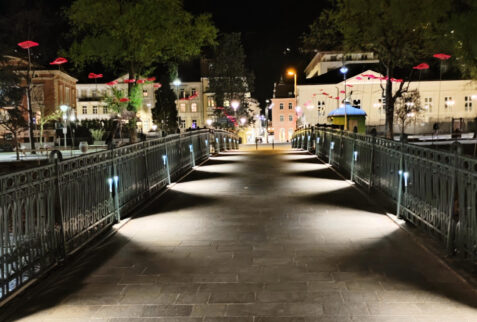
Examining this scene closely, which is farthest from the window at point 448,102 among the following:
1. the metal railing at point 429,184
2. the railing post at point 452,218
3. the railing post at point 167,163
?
the railing post at point 452,218

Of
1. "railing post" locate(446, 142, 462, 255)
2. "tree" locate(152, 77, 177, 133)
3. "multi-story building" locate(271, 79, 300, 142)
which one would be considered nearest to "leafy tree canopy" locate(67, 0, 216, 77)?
"railing post" locate(446, 142, 462, 255)

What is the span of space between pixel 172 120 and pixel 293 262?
77.9 metres

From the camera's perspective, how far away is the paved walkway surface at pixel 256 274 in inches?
185

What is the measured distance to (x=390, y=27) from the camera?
99.0ft

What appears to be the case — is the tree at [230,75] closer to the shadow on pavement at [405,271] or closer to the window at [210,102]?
the window at [210,102]

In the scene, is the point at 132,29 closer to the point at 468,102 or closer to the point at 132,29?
the point at 132,29

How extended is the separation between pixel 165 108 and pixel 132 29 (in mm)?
55319

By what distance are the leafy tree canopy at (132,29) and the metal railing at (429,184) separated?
18.5m

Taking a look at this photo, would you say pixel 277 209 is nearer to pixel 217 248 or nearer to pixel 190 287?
pixel 217 248

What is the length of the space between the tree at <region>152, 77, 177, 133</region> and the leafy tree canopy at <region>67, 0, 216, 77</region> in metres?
50.1

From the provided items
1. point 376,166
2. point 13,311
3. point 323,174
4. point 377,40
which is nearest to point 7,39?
point 377,40

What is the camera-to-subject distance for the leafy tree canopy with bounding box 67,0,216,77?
26.9m

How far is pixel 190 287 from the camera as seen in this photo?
536 cm

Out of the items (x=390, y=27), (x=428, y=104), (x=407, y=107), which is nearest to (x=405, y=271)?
(x=390, y=27)
